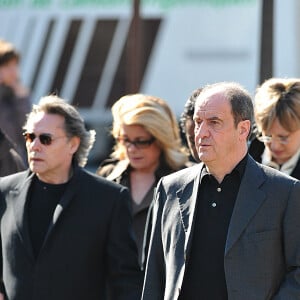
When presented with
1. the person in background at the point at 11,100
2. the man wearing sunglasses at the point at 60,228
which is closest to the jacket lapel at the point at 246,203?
the man wearing sunglasses at the point at 60,228

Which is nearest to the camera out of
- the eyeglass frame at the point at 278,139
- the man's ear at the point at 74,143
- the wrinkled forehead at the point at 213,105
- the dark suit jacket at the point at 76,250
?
the wrinkled forehead at the point at 213,105

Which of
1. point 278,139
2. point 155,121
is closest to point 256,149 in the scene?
point 278,139

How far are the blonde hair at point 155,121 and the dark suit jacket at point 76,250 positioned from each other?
77cm

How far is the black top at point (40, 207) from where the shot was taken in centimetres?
470

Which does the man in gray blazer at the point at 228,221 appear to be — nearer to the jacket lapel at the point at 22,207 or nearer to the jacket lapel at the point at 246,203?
the jacket lapel at the point at 246,203

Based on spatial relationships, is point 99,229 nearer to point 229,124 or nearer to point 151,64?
point 229,124

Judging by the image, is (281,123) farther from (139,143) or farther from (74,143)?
(74,143)

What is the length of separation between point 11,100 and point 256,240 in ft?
13.9

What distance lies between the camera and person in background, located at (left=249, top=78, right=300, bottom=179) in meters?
5.02

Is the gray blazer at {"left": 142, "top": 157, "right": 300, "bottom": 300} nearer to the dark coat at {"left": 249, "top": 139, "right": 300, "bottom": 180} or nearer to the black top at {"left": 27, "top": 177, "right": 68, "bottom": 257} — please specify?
the black top at {"left": 27, "top": 177, "right": 68, "bottom": 257}

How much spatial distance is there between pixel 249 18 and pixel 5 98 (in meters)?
4.27

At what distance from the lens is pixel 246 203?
392 cm

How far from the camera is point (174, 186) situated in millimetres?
4164

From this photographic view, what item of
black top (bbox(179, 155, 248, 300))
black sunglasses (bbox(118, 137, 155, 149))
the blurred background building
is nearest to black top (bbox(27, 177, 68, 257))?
black sunglasses (bbox(118, 137, 155, 149))
